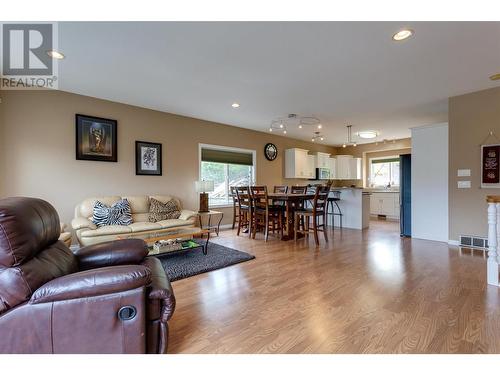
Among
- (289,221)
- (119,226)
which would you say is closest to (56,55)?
(119,226)

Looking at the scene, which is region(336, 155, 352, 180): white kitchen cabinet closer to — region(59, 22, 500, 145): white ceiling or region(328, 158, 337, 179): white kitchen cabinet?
region(328, 158, 337, 179): white kitchen cabinet

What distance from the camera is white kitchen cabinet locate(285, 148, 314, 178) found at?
7156 mm

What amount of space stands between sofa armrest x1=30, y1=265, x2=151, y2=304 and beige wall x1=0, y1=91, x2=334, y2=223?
3251 millimetres

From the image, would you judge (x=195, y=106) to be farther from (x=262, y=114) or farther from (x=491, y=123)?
(x=491, y=123)

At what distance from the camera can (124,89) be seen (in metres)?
3.71

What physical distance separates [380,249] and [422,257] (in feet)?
1.88

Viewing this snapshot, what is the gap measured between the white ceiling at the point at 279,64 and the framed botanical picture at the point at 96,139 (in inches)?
17.2

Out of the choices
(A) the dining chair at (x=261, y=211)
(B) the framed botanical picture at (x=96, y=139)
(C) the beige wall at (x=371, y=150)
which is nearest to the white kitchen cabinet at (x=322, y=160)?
(C) the beige wall at (x=371, y=150)

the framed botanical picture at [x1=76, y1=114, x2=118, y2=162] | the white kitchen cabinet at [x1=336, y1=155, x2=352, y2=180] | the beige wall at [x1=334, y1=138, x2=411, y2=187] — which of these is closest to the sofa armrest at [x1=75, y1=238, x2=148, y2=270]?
the framed botanical picture at [x1=76, y1=114, x2=118, y2=162]

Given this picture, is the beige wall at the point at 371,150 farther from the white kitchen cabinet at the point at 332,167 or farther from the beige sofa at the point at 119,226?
the beige sofa at the point at 119,226

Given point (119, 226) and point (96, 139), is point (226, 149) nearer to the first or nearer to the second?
point (96, 139)

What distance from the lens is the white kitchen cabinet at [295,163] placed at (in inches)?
282
